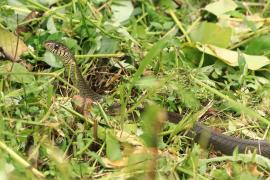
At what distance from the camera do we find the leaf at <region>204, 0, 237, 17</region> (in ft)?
13.2

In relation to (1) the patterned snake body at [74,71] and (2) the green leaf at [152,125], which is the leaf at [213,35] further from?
(2) the green leaf at [152,125]

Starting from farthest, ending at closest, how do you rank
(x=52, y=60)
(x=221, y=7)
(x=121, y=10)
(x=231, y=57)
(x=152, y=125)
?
(x=221, y=7) < (x=121, y=10) < (x=231, y=57) < (x=52, y=60) < (x=152, y=125)

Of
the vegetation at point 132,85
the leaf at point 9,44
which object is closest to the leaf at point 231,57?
the vegetation at point 132,85

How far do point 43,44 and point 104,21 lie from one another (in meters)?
0.35

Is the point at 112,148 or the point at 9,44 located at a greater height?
the point at 9,44

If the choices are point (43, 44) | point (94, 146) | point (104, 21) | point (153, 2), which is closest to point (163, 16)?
point (153, 2)

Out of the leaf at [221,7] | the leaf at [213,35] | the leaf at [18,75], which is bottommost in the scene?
the leaf at [18,75]

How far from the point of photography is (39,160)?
2.56 m

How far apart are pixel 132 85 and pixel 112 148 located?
0.79 feet

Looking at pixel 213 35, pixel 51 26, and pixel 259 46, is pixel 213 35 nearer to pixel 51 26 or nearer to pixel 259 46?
pixel 259 46

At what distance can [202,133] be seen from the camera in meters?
3.01

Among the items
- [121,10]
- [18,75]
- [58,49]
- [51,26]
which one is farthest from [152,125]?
[121,10]

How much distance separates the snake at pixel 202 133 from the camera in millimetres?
2975

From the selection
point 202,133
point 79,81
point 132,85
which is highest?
point 132,85
